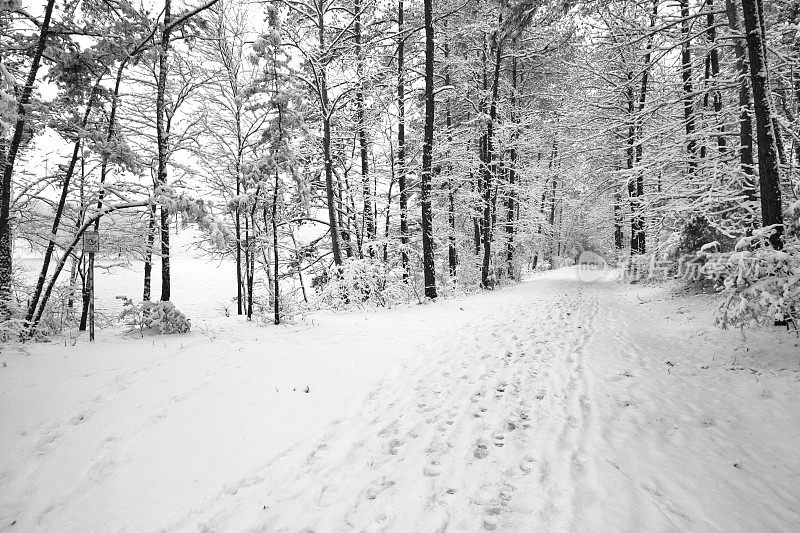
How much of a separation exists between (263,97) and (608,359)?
377 inches

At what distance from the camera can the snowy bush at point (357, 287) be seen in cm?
1086

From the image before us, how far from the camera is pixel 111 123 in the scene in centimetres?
752

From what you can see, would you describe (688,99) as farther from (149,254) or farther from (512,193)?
(149,254)

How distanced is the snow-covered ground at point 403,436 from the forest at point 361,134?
59.6 inches

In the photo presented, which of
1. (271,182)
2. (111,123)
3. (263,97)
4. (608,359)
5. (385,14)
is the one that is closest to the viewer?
(608,359)

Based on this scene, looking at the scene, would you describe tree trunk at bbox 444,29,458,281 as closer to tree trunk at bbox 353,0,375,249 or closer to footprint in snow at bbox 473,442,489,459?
tree trunk at bbox 353,0,375,249

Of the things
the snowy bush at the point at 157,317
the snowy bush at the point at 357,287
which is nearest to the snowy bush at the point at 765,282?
the snowy bush at the point at 357,287

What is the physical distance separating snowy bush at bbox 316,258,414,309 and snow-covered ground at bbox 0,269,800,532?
4466 mm

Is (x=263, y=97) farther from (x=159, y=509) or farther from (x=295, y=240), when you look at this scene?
(x=159, y=509)

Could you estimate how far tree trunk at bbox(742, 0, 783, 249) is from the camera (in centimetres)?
545

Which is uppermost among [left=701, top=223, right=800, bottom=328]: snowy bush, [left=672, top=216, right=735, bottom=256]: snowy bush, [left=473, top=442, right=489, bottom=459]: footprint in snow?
[left=672, top=216, right=735, bottom=256]: snowy bush

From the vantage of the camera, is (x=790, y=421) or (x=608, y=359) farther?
(x=608, y=359)

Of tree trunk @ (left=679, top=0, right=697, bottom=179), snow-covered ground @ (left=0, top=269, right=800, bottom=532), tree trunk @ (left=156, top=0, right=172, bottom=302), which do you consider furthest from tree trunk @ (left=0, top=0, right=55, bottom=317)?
tree trunk @ (left=679, top=0, right=697, bottom=179)

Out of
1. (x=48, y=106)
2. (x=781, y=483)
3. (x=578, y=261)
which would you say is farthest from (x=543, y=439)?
(x=578, y=261)
